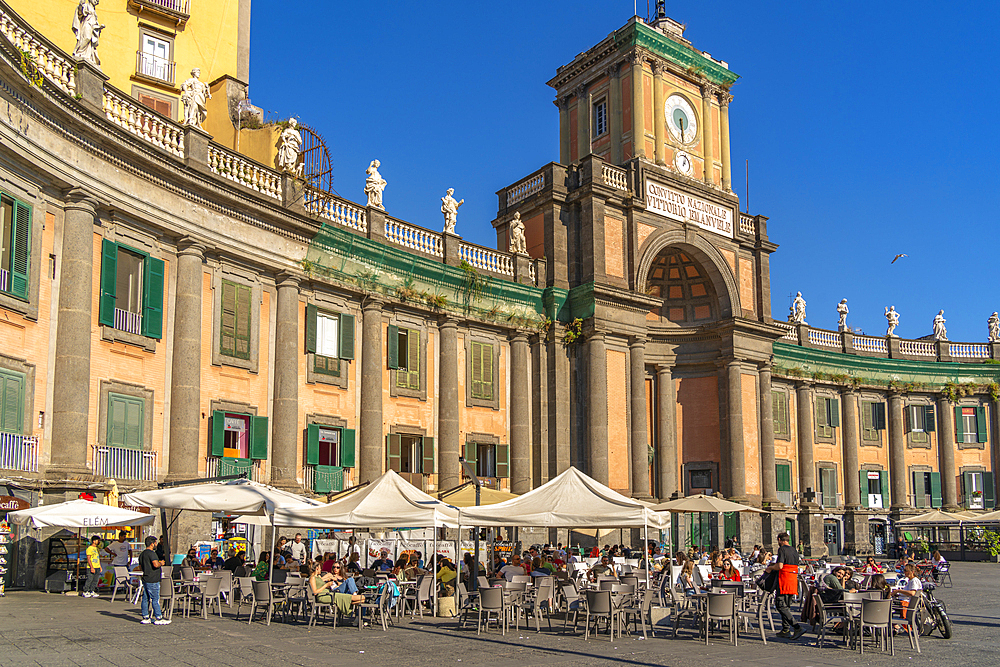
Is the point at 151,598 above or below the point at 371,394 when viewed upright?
below

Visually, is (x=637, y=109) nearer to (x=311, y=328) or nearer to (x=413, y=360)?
(x=413, y=360)

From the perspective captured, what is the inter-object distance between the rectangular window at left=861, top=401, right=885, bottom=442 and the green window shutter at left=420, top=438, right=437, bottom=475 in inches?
1038

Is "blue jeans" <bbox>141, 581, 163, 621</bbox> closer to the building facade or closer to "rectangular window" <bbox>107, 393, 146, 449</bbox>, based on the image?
the building facade

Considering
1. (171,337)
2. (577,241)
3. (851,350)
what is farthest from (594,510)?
(851,350)

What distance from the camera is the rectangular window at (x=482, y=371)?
31.7 m

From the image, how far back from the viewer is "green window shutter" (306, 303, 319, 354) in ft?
87.4

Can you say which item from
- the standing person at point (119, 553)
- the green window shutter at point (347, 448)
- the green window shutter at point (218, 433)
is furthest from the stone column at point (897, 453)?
the standing person at point (119, 553)

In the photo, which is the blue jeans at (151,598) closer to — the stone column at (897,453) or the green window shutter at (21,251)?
the green window shutter at (21,251)

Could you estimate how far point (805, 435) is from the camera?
145 ft

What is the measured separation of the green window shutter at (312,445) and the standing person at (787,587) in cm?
1386

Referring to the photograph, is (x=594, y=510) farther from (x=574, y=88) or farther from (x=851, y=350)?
(x=851, y=350)

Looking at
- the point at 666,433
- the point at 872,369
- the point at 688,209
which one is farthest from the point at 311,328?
the point at 872,369

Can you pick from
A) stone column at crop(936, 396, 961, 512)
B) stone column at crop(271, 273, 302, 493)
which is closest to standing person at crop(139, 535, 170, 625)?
stone column at crop(271, 273, 302, 493)

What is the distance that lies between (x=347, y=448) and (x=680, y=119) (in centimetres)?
2048
